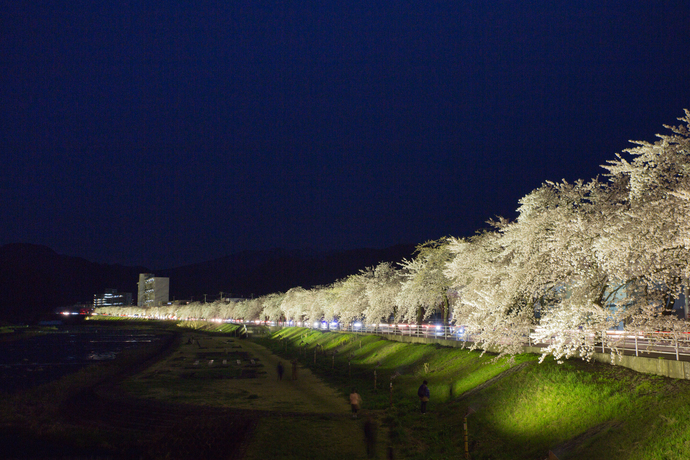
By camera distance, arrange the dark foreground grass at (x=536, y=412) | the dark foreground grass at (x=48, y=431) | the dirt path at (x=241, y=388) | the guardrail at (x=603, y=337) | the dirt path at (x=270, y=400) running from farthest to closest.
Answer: the dirt path at (x=241, y=388), the dark foreground grass at (x=48, y=431), the dirt path at (x=270, y=400), the guardrail at (x=603, y=337), the dark foreground grass at (x=536, y=412)

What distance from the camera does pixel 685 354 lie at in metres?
19.0

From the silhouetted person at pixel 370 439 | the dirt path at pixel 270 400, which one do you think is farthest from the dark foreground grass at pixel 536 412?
the dirt path at pixel 270 400

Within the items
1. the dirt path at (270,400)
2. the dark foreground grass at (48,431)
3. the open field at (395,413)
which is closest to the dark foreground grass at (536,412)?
the open field at (395,413)

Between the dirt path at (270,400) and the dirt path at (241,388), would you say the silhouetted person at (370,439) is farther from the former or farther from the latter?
the dirt path at (241,388)

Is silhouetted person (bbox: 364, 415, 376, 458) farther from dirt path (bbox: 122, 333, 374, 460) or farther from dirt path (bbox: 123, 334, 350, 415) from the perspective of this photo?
dirt path (bbox: 123, 334, 350, 415)

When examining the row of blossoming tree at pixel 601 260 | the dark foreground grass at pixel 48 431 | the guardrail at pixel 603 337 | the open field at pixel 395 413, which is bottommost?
the dark foreground grass at pixel 48 431

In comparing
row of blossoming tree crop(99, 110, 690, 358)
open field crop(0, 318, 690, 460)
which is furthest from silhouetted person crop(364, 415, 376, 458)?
row of blossoming tree crop(99, 110, 690, 358)

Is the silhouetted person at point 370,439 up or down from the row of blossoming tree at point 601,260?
down

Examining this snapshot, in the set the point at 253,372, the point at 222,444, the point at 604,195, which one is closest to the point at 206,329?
the point at 253,372

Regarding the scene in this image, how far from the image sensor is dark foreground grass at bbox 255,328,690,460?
12008 mm

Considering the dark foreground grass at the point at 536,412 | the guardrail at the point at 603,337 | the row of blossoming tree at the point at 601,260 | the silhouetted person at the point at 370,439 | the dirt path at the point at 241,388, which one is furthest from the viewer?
the dirt path at the point at 241,388

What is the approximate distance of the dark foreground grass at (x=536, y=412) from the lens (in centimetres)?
1201

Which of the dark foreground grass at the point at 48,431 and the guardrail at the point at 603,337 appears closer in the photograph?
the guardrail at the point at 603,337

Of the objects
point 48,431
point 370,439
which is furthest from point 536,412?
point 48,431
